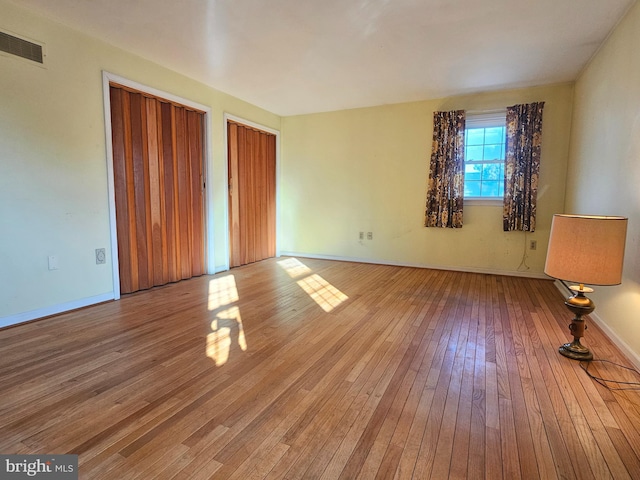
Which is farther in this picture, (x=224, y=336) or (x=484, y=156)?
(x=484, y=156)

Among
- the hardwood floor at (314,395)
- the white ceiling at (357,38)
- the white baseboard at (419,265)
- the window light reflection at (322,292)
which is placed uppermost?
the white ceiling at (357,38)

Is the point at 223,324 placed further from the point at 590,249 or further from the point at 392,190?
the point at 392,190

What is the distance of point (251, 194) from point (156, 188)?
67.8 inches

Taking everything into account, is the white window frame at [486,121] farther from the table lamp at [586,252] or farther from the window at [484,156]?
the table lamp at [586,252]

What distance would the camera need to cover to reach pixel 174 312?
10.0 ft

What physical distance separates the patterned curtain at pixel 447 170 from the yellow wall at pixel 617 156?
137 cm

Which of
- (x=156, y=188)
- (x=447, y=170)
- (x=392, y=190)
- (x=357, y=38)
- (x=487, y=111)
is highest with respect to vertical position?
(x=357, y=38)

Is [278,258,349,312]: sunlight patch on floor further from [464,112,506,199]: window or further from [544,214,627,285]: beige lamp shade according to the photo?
[464,112,506,199]: window

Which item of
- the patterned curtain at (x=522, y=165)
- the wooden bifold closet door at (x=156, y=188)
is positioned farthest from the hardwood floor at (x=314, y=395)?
the patterned curtain at (x=522, y=165)

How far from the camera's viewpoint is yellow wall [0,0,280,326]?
2.61 meters

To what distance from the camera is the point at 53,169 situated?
2.86 m

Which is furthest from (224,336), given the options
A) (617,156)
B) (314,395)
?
(617,156)

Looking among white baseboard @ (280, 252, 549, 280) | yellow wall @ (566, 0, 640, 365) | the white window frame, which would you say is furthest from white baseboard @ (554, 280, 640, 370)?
the white window frame

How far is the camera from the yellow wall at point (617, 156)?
89.0 inches
